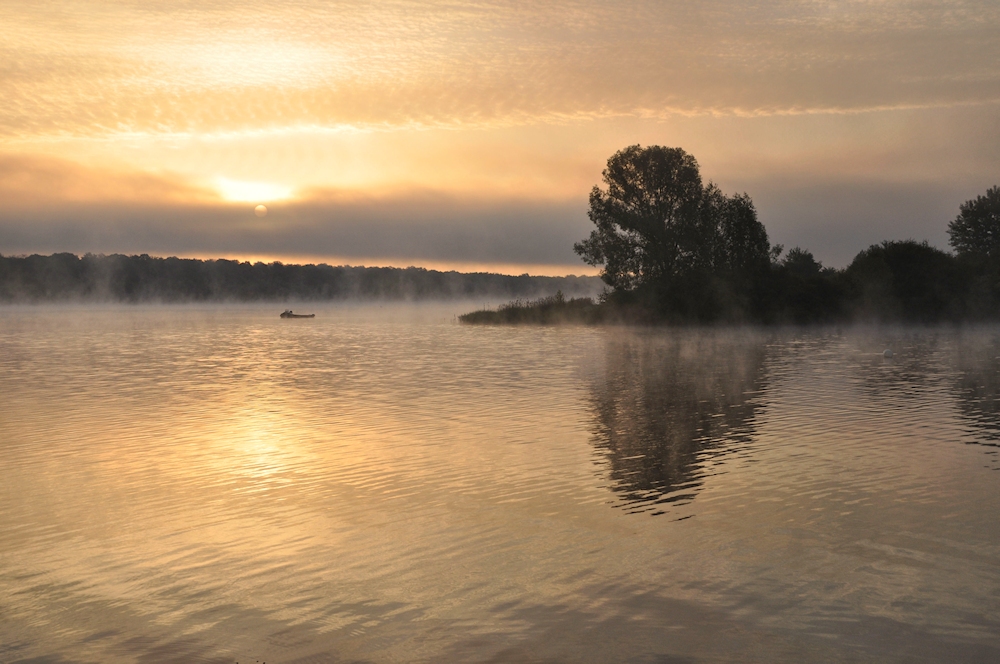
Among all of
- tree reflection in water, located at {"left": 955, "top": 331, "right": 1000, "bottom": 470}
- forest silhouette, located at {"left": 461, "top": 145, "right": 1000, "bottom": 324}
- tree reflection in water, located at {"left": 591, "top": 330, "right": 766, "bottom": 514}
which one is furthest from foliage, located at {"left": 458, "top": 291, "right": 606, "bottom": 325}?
tree reflection in water, located at {"left": 955, "top": 331, "right": 1000, "bottom": 470}

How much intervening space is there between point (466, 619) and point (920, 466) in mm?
11333

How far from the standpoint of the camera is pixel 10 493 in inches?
602

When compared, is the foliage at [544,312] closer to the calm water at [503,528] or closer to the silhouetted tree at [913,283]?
the silhouetted tree at [913,283]

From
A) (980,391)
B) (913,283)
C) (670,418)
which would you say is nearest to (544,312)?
(913,283)

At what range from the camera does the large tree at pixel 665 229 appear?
293 feet

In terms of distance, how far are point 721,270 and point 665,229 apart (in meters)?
7.26

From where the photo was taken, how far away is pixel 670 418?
24266mm

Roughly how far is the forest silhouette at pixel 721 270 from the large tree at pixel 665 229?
0.10 m

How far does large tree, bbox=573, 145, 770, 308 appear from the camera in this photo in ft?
293

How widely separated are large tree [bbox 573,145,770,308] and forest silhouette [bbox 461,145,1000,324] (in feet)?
0.34

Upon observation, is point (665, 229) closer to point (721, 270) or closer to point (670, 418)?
point (721, 270)

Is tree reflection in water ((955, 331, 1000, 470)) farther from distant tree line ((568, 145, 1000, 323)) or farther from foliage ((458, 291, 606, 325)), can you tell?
foliage ((458, 291, 606, 325))

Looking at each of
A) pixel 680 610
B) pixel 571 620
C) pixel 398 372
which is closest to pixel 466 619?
pixel 571 620

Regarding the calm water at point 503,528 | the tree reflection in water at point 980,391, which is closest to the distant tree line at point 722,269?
the tree reflection in water at point 980,391
